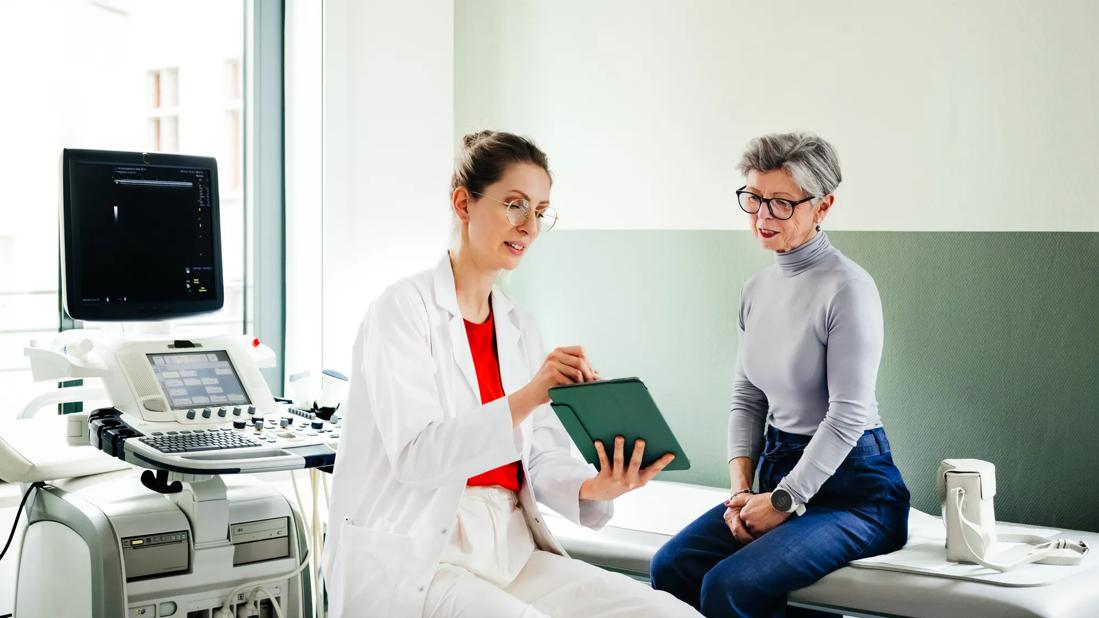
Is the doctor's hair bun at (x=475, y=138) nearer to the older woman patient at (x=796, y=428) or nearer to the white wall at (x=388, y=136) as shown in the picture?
the older woman patient at (x=796, y=428)

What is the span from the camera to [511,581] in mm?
1754

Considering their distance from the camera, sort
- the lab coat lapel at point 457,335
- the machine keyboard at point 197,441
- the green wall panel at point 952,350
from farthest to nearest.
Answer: the green wall panel at point 952,350
the machine keyboard at point 197,441
the lab coat lapel at point 457,335

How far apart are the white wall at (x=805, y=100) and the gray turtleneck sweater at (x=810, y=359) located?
67 centimetres

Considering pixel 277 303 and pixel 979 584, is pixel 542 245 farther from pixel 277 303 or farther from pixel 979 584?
pixel 979 584

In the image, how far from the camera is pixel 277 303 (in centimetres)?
375

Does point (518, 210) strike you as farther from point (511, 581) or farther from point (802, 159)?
point (802, 159)

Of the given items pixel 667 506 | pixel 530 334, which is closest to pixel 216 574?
pixel 530 334

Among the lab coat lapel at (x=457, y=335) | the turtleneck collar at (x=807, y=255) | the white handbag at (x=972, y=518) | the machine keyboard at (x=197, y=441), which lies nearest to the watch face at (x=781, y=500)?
the white handbag at (x=972, y=518)

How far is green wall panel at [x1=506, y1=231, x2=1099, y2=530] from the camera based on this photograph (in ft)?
8.83

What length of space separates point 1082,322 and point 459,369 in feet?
6.00

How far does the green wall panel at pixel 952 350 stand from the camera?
269cm

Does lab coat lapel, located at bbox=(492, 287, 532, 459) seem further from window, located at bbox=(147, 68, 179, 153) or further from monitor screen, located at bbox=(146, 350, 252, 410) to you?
window, located at bbox=(147, 68, 179, 153)

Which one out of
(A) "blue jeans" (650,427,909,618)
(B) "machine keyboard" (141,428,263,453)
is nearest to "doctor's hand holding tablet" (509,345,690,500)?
(A) "blue jeans" (650,427,909,618)

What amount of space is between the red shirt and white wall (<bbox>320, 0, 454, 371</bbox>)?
1.84 metres
